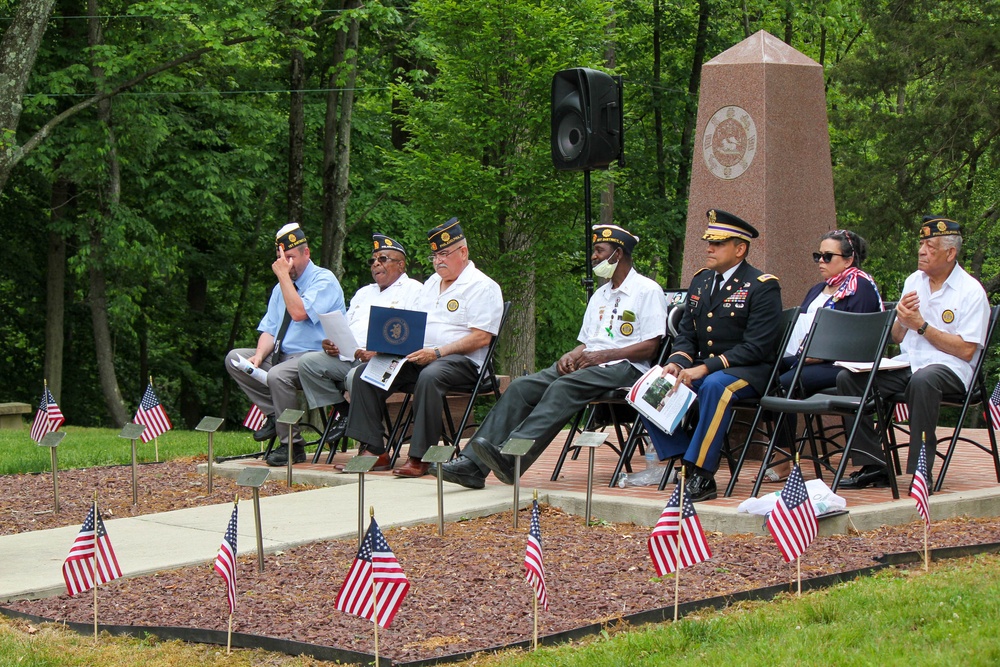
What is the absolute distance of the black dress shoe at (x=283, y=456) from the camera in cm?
952

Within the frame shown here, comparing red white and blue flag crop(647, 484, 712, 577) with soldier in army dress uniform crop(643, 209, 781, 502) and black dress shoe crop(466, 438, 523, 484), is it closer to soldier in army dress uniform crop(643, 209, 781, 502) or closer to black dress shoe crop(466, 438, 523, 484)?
soldier in army dress uniform crop(643, 209, 781, 502)

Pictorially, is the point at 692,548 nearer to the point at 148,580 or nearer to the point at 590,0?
the point at 148,580

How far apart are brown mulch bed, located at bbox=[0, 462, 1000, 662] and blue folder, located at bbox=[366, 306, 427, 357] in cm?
195

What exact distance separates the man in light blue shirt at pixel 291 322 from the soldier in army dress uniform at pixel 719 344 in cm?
306

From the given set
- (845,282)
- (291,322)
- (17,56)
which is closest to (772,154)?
(845,282)

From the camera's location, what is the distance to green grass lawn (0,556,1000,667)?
414cm

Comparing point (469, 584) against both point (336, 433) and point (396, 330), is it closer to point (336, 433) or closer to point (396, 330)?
point (396, 330)

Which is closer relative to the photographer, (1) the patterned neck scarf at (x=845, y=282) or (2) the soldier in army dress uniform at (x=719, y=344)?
(2) the soldier in army dress uniform at (x=719, y=344)

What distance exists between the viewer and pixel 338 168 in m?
21.0

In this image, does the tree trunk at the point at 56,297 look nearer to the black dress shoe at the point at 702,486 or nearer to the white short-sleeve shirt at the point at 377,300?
the white short-sleeve shirt at the point at 377,300

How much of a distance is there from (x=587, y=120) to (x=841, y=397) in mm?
4009

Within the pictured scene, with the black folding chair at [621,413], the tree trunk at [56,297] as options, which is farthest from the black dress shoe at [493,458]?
the tree trunk at [56,297]

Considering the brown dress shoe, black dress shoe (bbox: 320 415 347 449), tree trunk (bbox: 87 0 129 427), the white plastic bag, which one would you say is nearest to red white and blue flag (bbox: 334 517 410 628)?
the white plastic bag

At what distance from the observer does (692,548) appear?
16.3 feet
